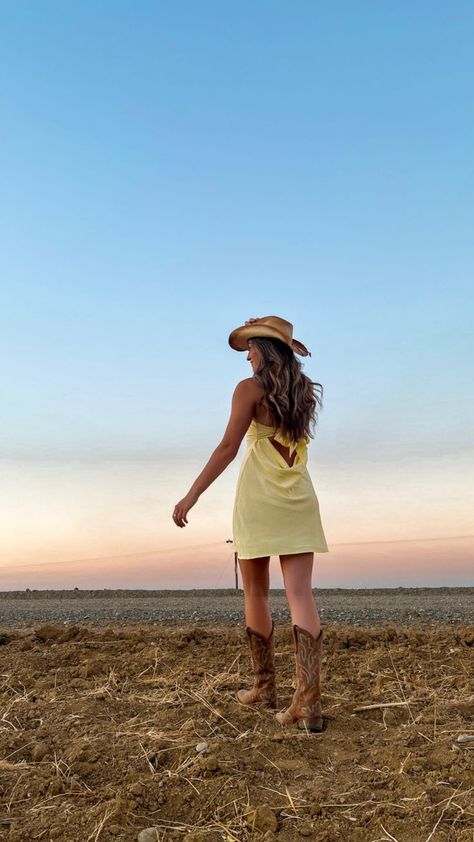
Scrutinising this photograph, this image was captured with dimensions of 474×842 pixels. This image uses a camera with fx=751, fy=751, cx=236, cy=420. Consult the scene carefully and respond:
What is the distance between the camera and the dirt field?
3.18m

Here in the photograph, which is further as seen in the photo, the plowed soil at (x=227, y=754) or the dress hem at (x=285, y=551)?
the dress hem at (x=285, y=551)

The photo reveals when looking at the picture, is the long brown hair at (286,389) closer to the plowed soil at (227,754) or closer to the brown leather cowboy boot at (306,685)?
the brown leather cowboy boot at (306,685)

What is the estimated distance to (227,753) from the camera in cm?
385

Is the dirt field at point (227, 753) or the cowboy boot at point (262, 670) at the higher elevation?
the cowboy boot at point (262, 670)

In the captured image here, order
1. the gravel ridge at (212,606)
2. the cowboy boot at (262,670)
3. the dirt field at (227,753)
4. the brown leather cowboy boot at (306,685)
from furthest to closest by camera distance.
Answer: the gravel ridge at (212,606) → the cowboy boot at (262,670) → the brown leather cowboy boot at (306,685) → the dirt field at (227,753)

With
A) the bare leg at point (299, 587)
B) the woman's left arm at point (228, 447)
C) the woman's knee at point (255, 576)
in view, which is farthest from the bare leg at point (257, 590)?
the woman's left arm at point (228, 447)

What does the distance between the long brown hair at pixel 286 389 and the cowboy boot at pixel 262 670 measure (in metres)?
1.32

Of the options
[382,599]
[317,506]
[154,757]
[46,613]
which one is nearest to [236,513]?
[317,506]

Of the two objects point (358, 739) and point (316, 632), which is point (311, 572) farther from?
point (358, 739)

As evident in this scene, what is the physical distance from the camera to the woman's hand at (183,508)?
14.6 feet

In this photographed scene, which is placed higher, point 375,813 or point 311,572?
point 311,572

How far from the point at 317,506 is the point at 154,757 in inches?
66.3

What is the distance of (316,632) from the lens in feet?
14.6

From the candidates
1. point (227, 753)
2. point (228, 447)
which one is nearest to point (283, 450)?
point (228, 447)
